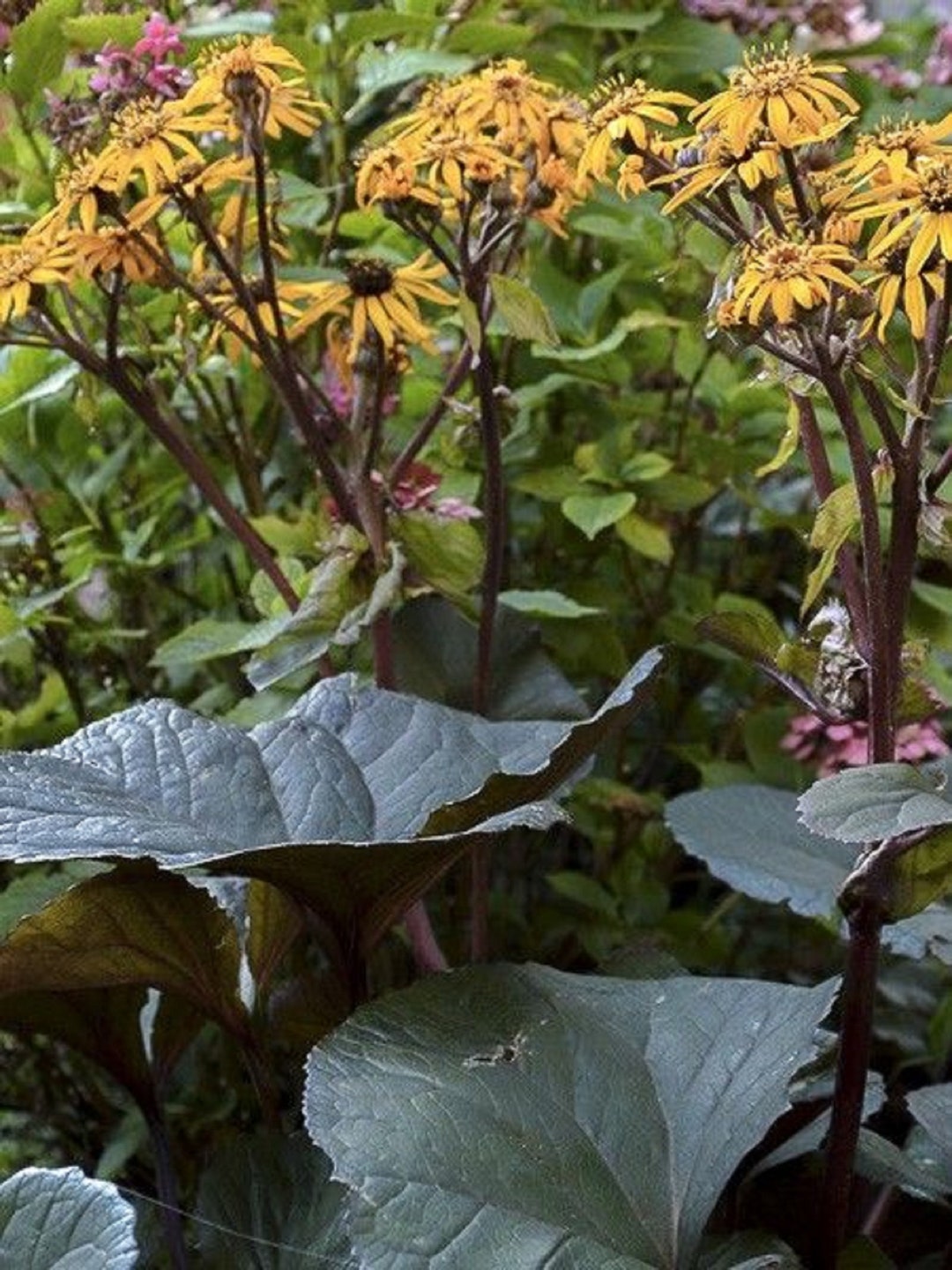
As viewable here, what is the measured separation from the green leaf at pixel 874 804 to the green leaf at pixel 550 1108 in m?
0.10

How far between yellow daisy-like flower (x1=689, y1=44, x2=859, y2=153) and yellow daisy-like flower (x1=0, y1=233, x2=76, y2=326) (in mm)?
278

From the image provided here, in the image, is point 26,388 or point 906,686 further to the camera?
point 26,388

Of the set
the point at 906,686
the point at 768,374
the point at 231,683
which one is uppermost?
the point at 768,374

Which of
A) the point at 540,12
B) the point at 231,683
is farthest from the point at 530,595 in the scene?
the point at 540,12

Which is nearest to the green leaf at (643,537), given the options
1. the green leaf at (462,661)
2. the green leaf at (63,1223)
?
the green leaf at (462,661)

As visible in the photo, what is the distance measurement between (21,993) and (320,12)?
570 mm

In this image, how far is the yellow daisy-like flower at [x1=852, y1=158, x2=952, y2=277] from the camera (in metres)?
0.56

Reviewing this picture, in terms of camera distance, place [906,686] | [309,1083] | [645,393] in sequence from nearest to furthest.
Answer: [309,1083] → [906,686] → [645,393]

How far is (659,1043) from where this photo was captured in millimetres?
663

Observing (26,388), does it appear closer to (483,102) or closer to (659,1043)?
(483,102)

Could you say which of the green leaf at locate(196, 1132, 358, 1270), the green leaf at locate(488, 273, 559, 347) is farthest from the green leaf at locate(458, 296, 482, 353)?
the green leaf at locate(196, 1132, 358, 1270)

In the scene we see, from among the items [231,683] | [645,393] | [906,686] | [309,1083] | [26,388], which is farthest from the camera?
[645,393]

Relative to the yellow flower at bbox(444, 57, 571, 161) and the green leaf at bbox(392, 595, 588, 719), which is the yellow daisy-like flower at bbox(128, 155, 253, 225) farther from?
the green leaf at bbox(392, 595, 588, 719)

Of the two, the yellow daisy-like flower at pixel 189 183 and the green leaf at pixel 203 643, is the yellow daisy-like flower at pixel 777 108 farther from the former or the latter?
the green leaf at pixel 203 643
